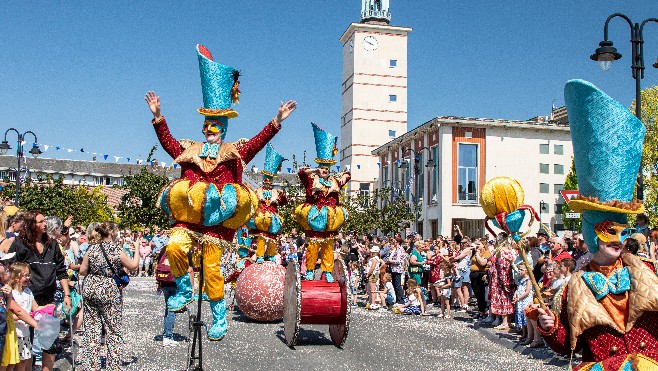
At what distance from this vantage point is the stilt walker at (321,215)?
1427 cm

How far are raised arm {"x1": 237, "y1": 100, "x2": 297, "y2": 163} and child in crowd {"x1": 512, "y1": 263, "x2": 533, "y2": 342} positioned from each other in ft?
17.0

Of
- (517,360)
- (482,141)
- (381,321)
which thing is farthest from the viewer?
(482,141)

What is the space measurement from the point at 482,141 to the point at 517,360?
3088 centimetres

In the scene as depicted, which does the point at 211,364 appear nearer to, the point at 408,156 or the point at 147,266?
the point at 147,266

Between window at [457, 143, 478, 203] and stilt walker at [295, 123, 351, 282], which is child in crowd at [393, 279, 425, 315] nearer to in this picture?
stilt walker at [295, 123, 351, 282]

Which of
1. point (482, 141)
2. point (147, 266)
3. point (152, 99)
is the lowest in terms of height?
point (147, 266)

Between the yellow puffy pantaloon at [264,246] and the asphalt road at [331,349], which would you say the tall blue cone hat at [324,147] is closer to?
the asphalt road at [331,349]

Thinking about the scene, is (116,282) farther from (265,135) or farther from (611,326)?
(611,326)

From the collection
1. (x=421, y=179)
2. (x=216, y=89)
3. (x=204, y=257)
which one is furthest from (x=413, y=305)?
(x=421, y=179)

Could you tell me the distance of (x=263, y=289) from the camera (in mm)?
11938

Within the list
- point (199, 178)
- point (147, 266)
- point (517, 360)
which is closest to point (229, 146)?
point (199, 178)

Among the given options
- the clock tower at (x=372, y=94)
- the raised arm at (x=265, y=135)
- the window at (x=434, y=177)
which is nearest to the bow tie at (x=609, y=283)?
the raised arm at (x=265, y=135)

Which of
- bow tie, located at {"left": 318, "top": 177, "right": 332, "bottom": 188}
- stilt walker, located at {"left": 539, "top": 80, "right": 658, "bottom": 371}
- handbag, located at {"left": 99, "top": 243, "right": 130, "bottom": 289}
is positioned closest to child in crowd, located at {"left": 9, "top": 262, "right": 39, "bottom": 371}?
handbag, located at {"left": 99, "top": 243, "right": 130, "bottom": 289}

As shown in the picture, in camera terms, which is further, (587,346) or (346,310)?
(346,310)
